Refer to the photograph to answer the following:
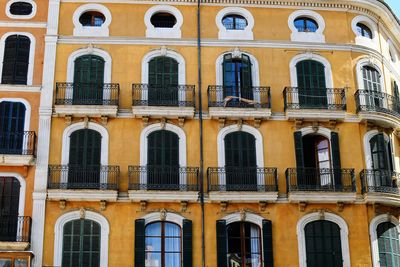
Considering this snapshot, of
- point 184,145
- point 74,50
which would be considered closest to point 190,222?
point 184,145

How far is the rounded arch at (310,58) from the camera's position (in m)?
31.6

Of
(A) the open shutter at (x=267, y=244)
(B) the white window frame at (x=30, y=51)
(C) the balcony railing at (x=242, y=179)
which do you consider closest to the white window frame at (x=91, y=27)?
(B) the white window frame at (x=30, y=51)

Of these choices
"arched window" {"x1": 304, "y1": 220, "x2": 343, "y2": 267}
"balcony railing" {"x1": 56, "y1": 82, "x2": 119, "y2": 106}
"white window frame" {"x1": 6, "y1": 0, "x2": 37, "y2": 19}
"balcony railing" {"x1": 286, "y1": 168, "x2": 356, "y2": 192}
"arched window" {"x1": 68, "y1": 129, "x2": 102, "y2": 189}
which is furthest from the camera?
"white window frame" {"x1": 6, "y1": 0, "x2": 37, "y2": 19}

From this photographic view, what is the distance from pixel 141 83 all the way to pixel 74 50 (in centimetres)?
350

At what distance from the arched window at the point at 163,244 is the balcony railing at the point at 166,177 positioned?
1.65 metres

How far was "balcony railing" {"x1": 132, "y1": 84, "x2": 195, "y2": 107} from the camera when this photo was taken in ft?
99.2

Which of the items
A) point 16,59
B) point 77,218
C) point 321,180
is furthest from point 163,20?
point 321,180

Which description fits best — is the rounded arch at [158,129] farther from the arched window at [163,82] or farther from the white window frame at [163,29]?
the white window frame at [163,29]

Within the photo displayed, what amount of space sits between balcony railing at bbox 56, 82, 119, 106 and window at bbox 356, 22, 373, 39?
12.2 m

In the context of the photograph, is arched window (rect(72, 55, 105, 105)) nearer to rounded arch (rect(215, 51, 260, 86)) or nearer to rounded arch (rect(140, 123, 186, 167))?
rounded arch (rect(140, 123, 186, 167))

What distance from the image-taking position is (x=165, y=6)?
106 ft

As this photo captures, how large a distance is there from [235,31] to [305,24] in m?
3.56

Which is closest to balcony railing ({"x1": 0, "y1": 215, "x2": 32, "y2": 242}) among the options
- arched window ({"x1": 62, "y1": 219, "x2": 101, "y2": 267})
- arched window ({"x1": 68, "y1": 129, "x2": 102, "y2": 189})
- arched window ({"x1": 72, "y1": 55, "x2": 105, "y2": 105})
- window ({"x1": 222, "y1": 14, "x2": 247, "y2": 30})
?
arched window ({"x1": 62, "y1": 219, "x2": 101, "y2": 267})

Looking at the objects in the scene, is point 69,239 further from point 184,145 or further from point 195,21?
point 195,21
